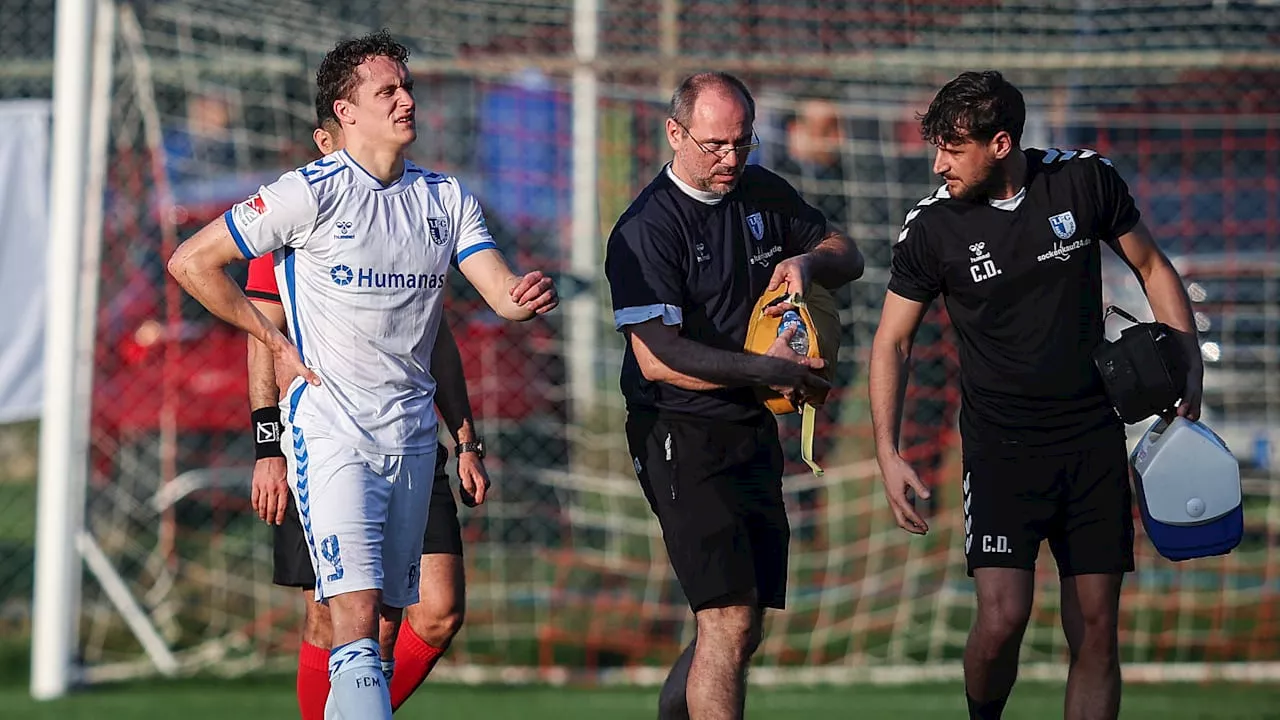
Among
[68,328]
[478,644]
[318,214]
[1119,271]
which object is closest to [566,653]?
[478,644]

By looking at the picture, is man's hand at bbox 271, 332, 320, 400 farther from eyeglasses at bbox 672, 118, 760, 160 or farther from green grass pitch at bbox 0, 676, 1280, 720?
green grass pitch at bbox 0, 676, 1280, 720

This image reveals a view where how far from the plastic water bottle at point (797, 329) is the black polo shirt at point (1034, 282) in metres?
0.45

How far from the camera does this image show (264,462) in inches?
197

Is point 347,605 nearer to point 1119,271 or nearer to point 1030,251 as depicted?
point 1030,251

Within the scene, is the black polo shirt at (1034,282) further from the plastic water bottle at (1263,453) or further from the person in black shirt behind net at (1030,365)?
the plastic water bottle at (1263,453)

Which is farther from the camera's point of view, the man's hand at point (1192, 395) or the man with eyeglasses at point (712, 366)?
the man's hand at point (1192, 395)

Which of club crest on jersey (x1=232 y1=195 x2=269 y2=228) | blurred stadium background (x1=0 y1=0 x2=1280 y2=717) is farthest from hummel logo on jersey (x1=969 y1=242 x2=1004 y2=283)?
blurred stadium background (x1=0 y1=0 x2=1280 y2=717)

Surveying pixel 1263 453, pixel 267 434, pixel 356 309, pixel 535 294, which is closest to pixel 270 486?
pixel 267 434

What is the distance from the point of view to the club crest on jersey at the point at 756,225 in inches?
211

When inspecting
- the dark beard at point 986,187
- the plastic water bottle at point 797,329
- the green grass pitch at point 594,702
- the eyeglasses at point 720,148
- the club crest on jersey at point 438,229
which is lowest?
the green grass pitch at point 594,702

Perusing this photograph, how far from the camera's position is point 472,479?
5246mm

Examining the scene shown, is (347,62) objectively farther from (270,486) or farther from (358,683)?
(358,683)

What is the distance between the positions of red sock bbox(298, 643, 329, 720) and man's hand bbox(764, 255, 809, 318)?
178cm

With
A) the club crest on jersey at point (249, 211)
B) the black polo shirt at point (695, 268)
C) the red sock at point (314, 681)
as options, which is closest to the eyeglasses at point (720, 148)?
the black polo shirt at point (695, 268)
